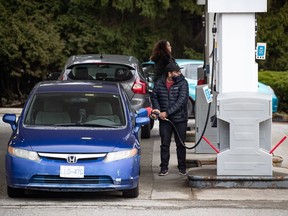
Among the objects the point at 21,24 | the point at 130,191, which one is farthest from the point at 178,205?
the point at 21,24

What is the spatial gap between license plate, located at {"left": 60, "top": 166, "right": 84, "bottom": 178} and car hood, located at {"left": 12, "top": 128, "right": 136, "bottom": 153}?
0.70 ft

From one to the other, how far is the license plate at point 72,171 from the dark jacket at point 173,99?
2.80 meters

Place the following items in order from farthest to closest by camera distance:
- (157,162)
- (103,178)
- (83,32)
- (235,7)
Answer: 1. (83,32)
2. (157,162)
3. (235,7)
4. (103,178)

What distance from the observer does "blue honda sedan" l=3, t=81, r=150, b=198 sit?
38.1ft

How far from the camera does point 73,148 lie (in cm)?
1166

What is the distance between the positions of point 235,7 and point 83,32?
17076 millimetres

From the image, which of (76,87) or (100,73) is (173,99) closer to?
(76,87)

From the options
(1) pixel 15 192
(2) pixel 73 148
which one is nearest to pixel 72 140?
(2) pixel 73 148

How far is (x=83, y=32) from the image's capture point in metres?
30.2

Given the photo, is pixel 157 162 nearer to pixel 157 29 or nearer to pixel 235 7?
pixel 235 7

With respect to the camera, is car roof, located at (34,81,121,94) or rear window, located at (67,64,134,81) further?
rear window, located at (67,64,134,81)

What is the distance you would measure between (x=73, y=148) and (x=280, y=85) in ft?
49.3

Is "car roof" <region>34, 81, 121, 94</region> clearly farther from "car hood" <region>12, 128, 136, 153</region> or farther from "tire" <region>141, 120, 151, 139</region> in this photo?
"tire" <region>141, 120, 151, 139</region>

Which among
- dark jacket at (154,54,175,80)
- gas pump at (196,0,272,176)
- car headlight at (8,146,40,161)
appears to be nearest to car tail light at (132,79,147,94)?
dark jacket at (154,54,175,80)
